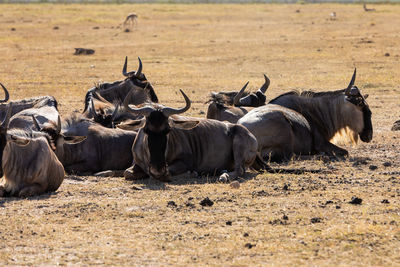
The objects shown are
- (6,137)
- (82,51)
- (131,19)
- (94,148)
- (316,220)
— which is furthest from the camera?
(131,19)

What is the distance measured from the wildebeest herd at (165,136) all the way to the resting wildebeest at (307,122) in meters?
0.01

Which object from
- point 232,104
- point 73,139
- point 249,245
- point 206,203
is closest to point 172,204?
point 206,203

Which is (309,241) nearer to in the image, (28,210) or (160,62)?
(28,210)

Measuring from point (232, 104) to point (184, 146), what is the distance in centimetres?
342

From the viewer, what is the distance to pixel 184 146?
998cm

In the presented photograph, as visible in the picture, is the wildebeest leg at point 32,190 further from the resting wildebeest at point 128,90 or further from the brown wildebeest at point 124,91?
the resting wildebeest at point 128,90

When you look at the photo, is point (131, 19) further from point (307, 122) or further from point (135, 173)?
point (135, 173)

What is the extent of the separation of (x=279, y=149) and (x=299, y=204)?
10.4 ft

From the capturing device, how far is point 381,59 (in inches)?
1005

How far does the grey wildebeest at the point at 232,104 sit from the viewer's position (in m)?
12.2

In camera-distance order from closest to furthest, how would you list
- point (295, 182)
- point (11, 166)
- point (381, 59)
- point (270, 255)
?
point (270, 255) → point (11, 166) → point (295, 182) → point (381, 59)

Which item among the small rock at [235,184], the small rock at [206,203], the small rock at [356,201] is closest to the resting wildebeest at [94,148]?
the small rock at [235,184]

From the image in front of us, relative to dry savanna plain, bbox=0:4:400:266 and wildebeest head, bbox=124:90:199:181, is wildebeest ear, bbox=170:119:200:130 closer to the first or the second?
wildebeest head, bbox=124:90:199:181

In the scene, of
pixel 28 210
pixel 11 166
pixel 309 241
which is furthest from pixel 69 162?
pixel 309 241
